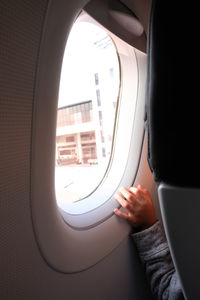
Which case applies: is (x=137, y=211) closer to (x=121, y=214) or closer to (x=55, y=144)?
(x=121, y=214)

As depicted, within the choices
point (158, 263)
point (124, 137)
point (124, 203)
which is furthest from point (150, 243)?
point (124, 137)

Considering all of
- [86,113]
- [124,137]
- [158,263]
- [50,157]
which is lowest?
[158,263]

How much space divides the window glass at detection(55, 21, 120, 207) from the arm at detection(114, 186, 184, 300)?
0.25 metres

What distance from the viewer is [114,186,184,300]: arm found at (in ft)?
2.99

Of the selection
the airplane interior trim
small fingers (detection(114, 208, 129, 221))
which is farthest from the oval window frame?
small fingers (detection(114, 208, 129, 221))

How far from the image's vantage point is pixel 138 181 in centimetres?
129

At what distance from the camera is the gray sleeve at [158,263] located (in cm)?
88

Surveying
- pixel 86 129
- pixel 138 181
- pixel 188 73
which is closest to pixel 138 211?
pixel 138 181

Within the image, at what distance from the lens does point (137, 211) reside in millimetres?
1117

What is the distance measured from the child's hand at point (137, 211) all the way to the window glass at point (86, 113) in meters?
0.22

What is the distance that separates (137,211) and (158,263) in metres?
0.24

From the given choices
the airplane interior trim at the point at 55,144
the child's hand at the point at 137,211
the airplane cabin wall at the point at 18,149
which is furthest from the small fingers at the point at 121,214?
the airplane cabin wall at the point at 18,149

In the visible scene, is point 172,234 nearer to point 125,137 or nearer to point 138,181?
point 138,181

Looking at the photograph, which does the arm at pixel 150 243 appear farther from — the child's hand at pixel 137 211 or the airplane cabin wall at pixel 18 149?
the airplane cabin wall at pixel 18 149
